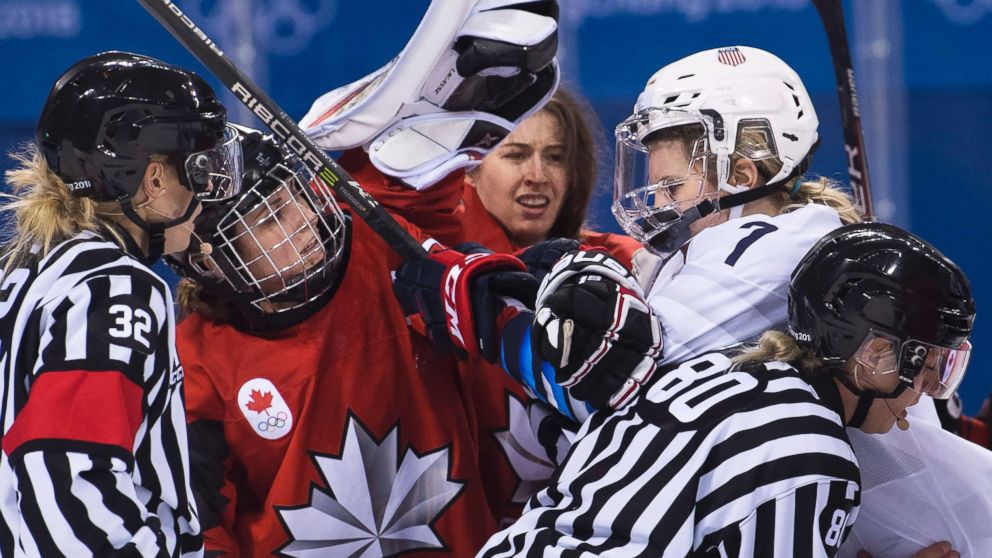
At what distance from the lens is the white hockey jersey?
5.74ft

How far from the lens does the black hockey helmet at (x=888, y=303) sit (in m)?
1.58

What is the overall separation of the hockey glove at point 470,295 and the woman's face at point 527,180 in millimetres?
625

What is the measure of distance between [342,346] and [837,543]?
35.4 inches

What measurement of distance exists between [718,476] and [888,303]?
1.00 ft

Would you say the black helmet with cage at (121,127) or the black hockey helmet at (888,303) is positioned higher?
the black helmet with cage at (121,127)

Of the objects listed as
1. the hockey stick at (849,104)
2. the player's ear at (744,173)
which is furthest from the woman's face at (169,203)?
the hockey stick at (849,104)

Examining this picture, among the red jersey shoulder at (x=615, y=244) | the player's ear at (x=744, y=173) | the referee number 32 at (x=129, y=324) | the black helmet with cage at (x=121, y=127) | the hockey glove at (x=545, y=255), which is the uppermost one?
the black helmet with cage at (x=121, y=127)

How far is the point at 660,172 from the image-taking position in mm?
2045

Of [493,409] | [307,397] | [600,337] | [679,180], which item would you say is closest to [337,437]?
[307,397]

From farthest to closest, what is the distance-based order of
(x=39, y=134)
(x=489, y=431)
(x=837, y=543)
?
(x=489, y=431), (x=39, y=134), (x=837, y=543)

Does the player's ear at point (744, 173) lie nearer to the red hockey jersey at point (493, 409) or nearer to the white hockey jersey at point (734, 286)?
the white hockey jersey at point (734, 286)

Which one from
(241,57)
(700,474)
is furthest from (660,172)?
(241,57)

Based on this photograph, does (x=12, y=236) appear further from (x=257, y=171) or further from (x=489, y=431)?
(x=489, y=431)

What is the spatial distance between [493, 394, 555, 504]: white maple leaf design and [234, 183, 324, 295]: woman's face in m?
0.45
